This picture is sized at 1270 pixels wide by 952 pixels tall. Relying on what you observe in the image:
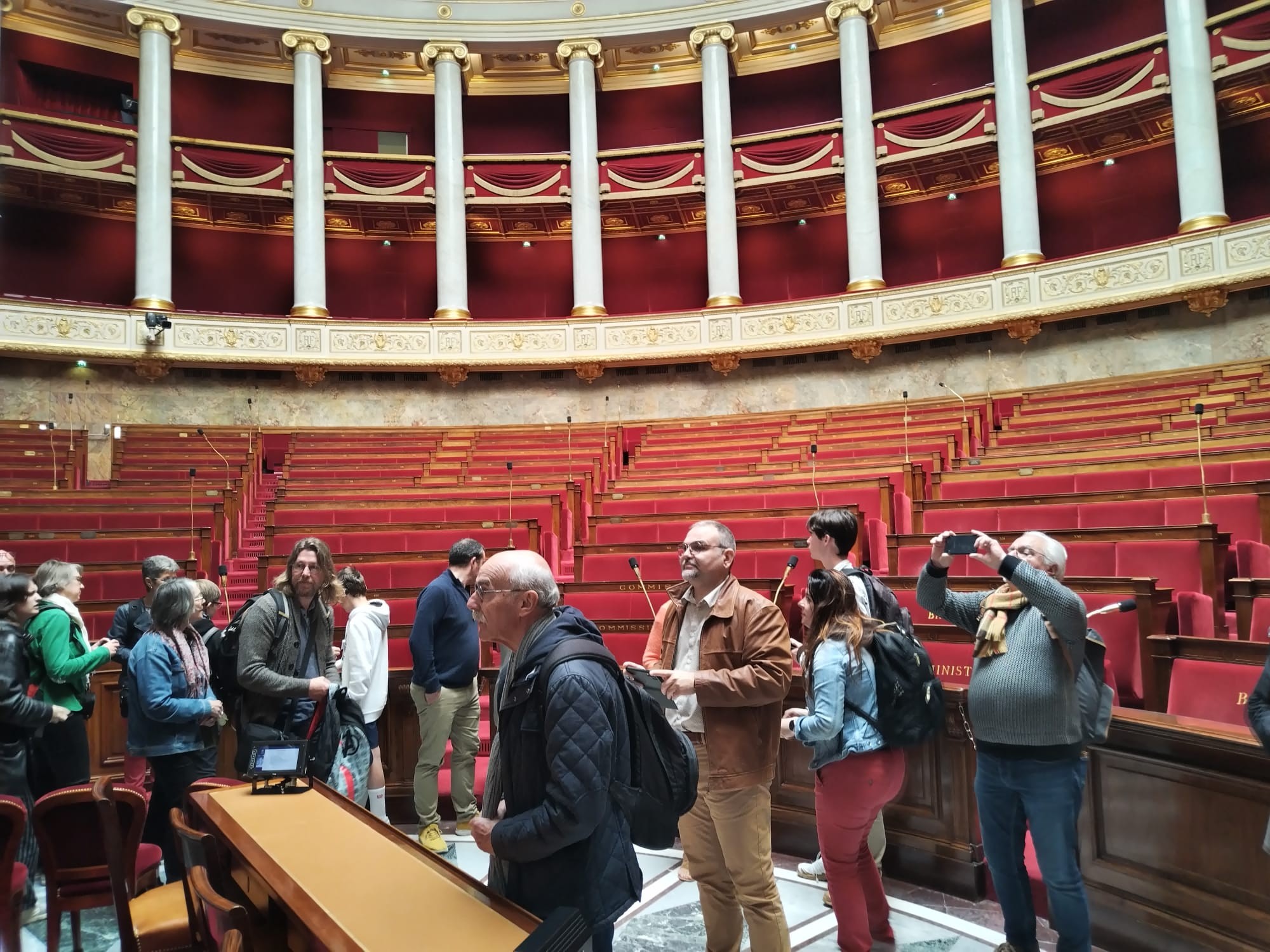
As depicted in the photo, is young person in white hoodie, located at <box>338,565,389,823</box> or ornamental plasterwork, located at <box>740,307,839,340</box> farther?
ornamental plasterwork, located at <box>740,307,839,340</box>

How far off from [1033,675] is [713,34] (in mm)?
11782

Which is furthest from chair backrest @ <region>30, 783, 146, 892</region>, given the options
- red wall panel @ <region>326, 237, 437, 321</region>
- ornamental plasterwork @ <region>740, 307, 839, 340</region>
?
red wall panel @ <region>326, 237, 437, 321</region>

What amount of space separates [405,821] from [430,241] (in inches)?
445

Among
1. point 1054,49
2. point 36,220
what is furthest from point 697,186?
point 36,220

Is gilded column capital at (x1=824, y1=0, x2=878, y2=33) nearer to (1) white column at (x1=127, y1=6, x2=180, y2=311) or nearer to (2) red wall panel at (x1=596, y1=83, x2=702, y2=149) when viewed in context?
(2) red wall panel at (x1=596, y1=83, x2=702, y2=149)

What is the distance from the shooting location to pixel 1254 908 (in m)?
1.95

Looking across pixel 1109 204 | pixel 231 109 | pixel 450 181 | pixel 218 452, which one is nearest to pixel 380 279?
pixel 450 181

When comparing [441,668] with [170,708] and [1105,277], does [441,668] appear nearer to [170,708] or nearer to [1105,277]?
[170,708]

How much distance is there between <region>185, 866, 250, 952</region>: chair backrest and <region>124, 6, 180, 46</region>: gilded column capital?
12.8m

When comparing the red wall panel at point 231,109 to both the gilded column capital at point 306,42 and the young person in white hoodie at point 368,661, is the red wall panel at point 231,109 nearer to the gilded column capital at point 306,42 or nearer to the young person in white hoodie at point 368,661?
the gilded column capital at point 306,42

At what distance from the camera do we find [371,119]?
43.7 feet

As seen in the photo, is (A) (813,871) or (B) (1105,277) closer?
(A) (813,871)

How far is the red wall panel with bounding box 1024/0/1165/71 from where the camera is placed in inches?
433

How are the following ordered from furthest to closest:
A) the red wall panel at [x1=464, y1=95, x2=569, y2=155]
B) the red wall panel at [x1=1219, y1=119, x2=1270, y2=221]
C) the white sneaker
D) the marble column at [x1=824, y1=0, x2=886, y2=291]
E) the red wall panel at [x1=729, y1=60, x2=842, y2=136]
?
the red wall panel at [x1=464, y1=95, x2=569, y2=155] → the red wall panel at [x1=729, y1=60, x2=842, y2=136] → the marble column at [x1=824, y1=0, x2=886, y2=291] → the red wall panel at [x1=1219, y1=119, x2=1270, y2=221] → the white sneaker
